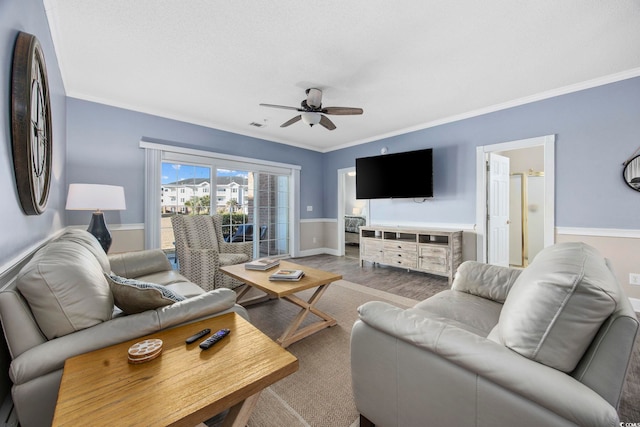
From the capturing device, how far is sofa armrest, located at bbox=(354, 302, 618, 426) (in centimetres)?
70

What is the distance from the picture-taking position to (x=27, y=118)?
4.13 ft

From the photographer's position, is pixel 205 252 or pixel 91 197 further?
pixel 205 252

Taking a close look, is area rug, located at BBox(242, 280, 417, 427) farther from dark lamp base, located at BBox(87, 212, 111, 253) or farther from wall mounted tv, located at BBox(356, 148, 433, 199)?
wall mounted tv, located at BBox(356, 148, 433, 199)

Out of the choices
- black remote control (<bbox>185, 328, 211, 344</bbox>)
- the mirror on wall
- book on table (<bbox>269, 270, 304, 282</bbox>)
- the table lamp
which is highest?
the mirror on wall

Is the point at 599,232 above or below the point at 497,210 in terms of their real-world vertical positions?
below

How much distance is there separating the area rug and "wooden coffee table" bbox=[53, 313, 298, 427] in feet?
1.98

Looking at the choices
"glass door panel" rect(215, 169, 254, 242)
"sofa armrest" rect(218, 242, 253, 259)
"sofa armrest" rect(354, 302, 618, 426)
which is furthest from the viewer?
"glass door panel" rect(215, 169, 254, 242)

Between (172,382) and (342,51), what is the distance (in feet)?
8.59

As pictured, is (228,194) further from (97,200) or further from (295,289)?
(295,289)

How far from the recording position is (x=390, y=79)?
2.89m

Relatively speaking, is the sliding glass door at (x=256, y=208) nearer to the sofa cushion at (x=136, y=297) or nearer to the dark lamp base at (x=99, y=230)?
the dark lamp base at (x=99, y=230)

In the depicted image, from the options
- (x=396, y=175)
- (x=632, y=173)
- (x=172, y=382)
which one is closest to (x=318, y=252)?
(x=396, y=175)

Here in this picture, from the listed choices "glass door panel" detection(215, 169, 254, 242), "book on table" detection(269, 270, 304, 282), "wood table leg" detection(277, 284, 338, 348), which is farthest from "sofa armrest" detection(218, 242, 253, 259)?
"wood table leg" detection(277, 284, 338, 348)

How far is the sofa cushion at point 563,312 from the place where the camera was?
2.57ft
